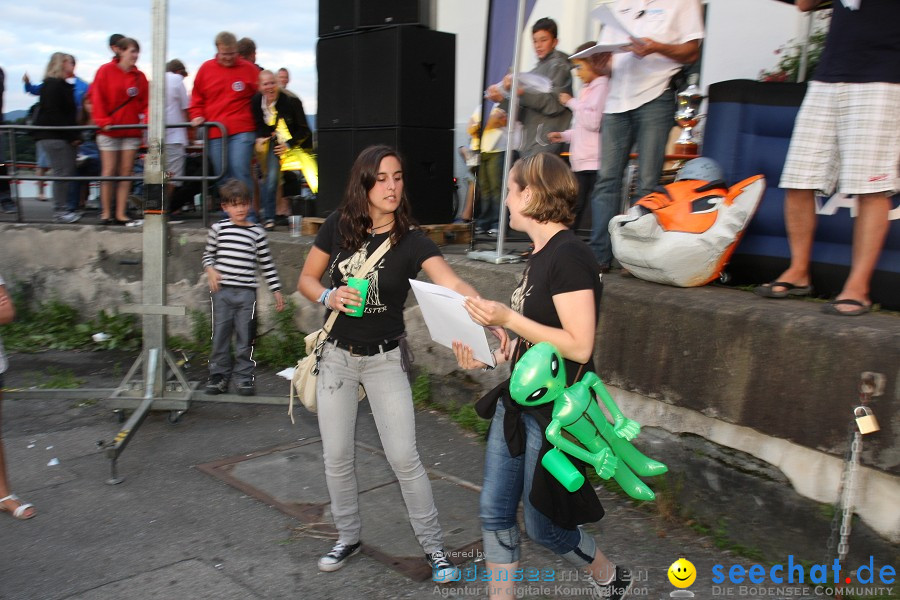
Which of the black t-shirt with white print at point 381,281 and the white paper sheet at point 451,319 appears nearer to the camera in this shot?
the white paper sheet at point 451,319

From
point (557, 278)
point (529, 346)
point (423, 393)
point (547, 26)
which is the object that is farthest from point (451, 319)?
point (547, 26)

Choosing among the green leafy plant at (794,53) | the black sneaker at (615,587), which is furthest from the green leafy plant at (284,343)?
the green leafy plant at (794,53)

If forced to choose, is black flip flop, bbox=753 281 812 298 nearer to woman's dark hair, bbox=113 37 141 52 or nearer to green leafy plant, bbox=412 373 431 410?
green leafy plant, bbox=412 373 431 410

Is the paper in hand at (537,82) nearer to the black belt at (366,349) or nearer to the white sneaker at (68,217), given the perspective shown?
the black belt at (366,349)

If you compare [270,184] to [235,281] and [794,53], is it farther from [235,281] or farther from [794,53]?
[794,53]

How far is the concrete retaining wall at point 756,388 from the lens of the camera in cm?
326

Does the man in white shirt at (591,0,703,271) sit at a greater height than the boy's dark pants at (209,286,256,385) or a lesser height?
greater

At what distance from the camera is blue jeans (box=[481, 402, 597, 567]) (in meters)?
2.87

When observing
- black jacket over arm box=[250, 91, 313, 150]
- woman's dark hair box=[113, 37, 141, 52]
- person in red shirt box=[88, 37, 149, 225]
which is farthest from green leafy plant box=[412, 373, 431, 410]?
woman's dark hair box=[113, 37, 141, 52]

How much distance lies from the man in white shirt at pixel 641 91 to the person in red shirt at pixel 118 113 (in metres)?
5.45

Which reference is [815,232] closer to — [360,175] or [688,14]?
[688,14]

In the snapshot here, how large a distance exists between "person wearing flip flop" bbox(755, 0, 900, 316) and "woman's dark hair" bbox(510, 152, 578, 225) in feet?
5.25

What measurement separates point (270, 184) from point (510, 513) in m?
6.02

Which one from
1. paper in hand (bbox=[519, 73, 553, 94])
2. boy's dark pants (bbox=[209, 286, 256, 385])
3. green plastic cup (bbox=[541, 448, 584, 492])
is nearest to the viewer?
green plastic cup (bbox=[541, 448, 584, 492])
